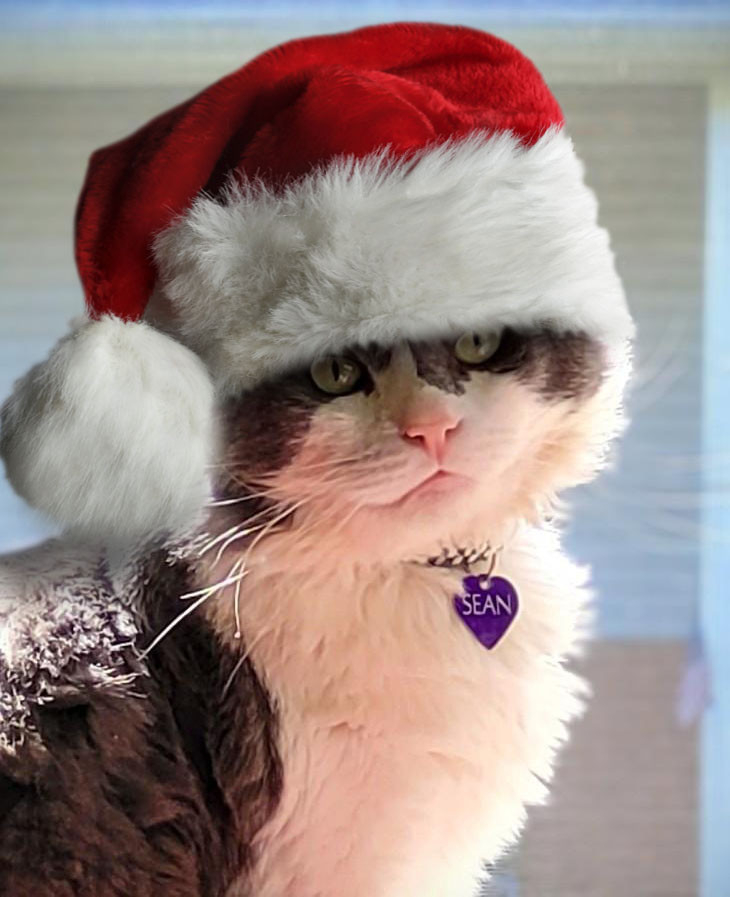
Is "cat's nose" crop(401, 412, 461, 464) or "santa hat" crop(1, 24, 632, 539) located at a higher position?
"santa hat" crop(1, 24, 632, 539)

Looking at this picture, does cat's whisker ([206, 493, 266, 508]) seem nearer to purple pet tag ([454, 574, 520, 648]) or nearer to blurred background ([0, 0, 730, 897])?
purple pet tag ([454, 574, 520, 648])

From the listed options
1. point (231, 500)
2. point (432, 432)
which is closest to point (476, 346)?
point (432, 432)

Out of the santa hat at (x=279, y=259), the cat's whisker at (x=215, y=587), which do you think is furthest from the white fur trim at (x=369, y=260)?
the cat's whisker at (x=215, y=587)

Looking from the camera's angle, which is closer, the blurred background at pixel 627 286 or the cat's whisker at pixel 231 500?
the cat's whisker at pixel 231 500

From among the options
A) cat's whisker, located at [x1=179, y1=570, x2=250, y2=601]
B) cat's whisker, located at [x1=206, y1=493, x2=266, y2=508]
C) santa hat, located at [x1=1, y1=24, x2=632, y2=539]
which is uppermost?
santa hat, located at [x1=1, y1=24, x2=632, y2=539]

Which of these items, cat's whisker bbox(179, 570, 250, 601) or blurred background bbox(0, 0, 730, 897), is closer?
cat's whisker bbox(179, 570, 250, 601)

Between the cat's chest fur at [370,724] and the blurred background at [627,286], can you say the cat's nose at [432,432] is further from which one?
the blurred background at [627,286]

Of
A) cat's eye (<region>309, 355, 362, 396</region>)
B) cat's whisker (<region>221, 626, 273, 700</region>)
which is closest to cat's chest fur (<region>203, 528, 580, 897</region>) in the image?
cat's whisker (<region>221, 626, 273, 700</region>)
